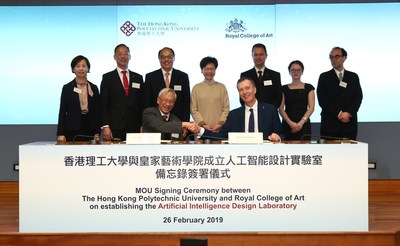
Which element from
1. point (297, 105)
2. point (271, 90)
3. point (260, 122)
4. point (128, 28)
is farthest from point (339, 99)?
point (128, 28)

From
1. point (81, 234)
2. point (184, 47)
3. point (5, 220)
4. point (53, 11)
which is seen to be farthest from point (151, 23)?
point (81, 234)

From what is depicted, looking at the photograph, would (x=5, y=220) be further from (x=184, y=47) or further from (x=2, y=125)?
(x=184, y=47)

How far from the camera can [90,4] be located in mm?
7223

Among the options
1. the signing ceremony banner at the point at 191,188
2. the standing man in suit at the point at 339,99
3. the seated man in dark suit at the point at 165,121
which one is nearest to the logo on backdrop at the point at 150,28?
the standing man in suit at the point at 339,99

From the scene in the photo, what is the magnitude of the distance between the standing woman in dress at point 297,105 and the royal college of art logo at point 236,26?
0.96 m

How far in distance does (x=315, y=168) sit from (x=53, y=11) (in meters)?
4.12

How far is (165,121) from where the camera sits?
5133 millimetres

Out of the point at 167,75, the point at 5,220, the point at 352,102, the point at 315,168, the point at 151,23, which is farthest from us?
the point at 151,23

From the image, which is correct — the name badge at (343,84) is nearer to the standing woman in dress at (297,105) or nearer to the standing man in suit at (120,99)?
the standing woman in dress at (297,105)

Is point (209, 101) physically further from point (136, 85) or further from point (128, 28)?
point (128, 28)

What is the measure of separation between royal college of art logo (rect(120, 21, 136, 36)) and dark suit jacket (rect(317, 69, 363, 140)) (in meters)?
2.20

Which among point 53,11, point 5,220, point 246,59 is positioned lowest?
point 5,220

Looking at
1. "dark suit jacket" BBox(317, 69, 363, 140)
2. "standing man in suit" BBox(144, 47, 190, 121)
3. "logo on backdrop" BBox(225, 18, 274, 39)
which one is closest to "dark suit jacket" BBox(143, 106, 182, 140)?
"standing man in suit" BBox(144, 47, 190, 121)

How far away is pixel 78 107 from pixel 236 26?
2155mm
